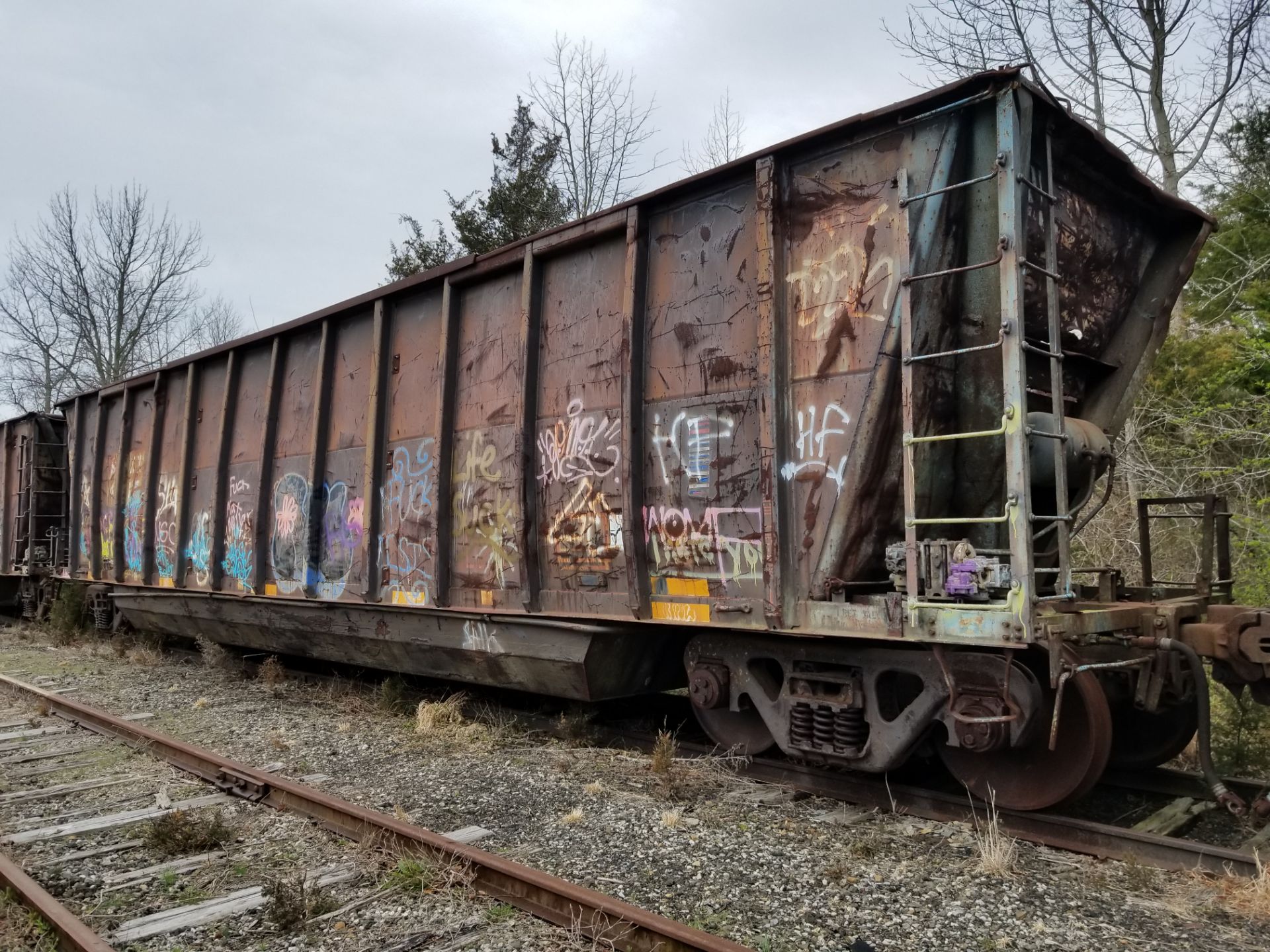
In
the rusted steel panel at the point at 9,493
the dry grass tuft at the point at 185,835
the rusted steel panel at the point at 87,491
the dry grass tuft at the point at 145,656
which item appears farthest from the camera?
the rusted steel panel at the point at 9,493

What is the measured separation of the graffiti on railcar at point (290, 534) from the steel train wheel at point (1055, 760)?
6.52 m

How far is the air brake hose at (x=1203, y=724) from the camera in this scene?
3908mm

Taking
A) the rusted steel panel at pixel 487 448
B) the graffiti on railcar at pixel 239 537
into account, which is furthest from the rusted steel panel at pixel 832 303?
the graffiti on railcar at pixel 239 537

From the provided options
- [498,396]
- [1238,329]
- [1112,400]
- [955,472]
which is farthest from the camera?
[1238,329]

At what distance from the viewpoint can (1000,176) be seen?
4262 millimetres

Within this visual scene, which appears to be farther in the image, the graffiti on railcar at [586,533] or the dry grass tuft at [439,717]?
the dry grass tuft at [439,717]

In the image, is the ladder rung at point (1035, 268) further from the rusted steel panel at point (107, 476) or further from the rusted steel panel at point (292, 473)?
the rusted steel panel at point (107, 476)

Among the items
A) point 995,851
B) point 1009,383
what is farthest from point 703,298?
point 995,851

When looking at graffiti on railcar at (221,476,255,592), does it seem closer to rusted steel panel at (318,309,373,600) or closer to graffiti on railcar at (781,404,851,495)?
rusted steel panel at (318,309,373,600)

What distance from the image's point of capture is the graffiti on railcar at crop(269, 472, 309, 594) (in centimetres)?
876

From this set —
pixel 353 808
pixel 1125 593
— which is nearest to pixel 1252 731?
pixel 1125 593

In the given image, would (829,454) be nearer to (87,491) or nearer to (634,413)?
(634,413)

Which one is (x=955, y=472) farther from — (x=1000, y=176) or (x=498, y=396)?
(x=498, y=396)

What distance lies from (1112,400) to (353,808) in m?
5.41
